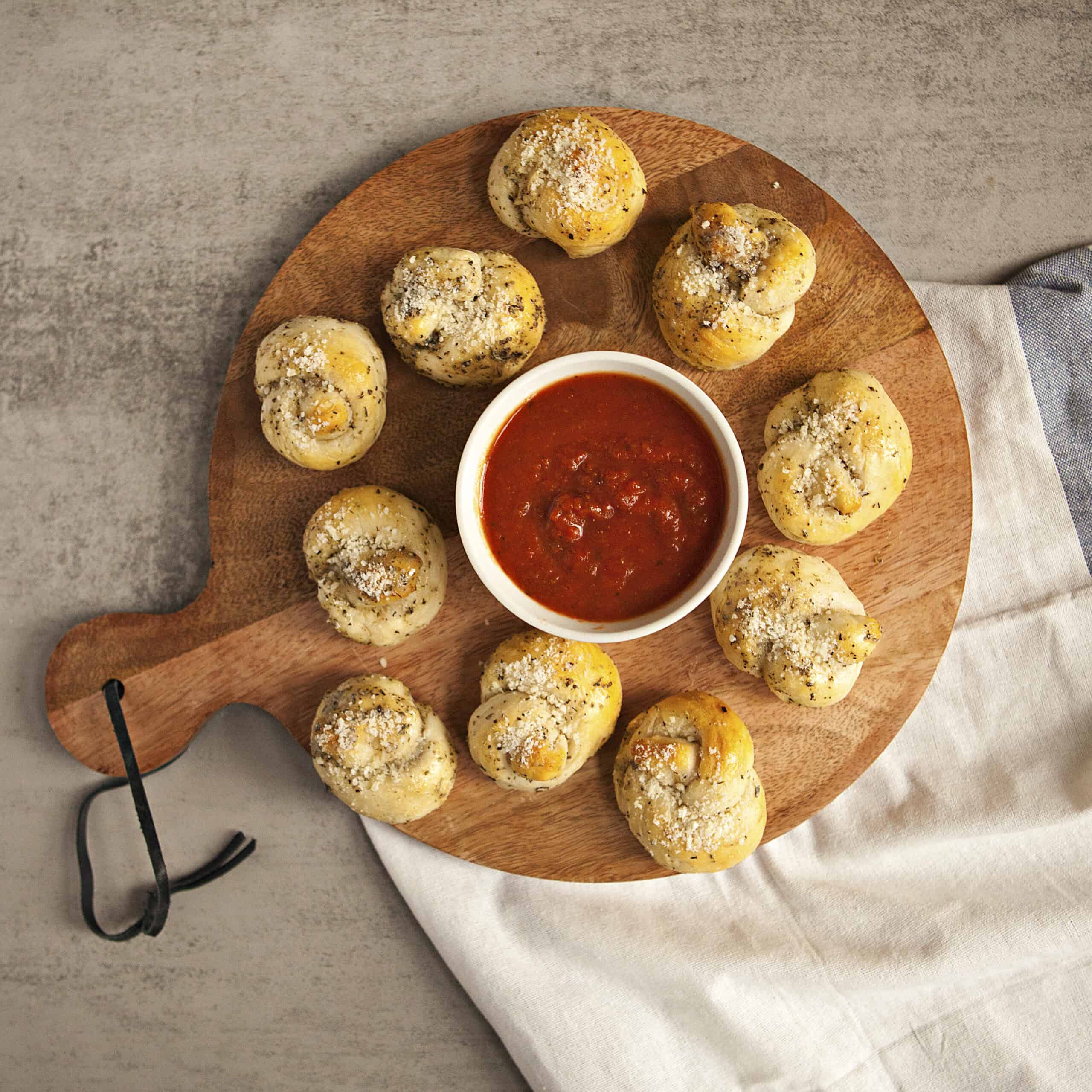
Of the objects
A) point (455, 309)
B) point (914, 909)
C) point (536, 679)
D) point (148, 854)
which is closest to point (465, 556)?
point (536, 679)

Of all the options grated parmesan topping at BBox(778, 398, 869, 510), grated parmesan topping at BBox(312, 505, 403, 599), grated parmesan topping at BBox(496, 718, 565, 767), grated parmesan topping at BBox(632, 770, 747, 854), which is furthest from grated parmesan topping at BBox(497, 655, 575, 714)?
grated parmesan topping at BBox(778, 398, 869, 510)

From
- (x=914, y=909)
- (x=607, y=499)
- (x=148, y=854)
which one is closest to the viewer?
(x=607, y=499)

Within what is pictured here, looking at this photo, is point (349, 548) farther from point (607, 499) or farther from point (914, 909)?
point (914, 909)

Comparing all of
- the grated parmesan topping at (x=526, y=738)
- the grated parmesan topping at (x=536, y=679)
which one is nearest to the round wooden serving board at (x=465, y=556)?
the grated parmesan topping at (x=536, y=679)

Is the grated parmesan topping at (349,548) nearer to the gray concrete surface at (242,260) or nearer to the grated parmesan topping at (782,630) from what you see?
the gray concrete surface at (242,260)

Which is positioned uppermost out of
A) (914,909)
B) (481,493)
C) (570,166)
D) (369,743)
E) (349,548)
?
(570,166)

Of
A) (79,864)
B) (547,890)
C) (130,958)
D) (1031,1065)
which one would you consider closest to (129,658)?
(79,864)

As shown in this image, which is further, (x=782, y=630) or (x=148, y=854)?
(x=148, y=854)
